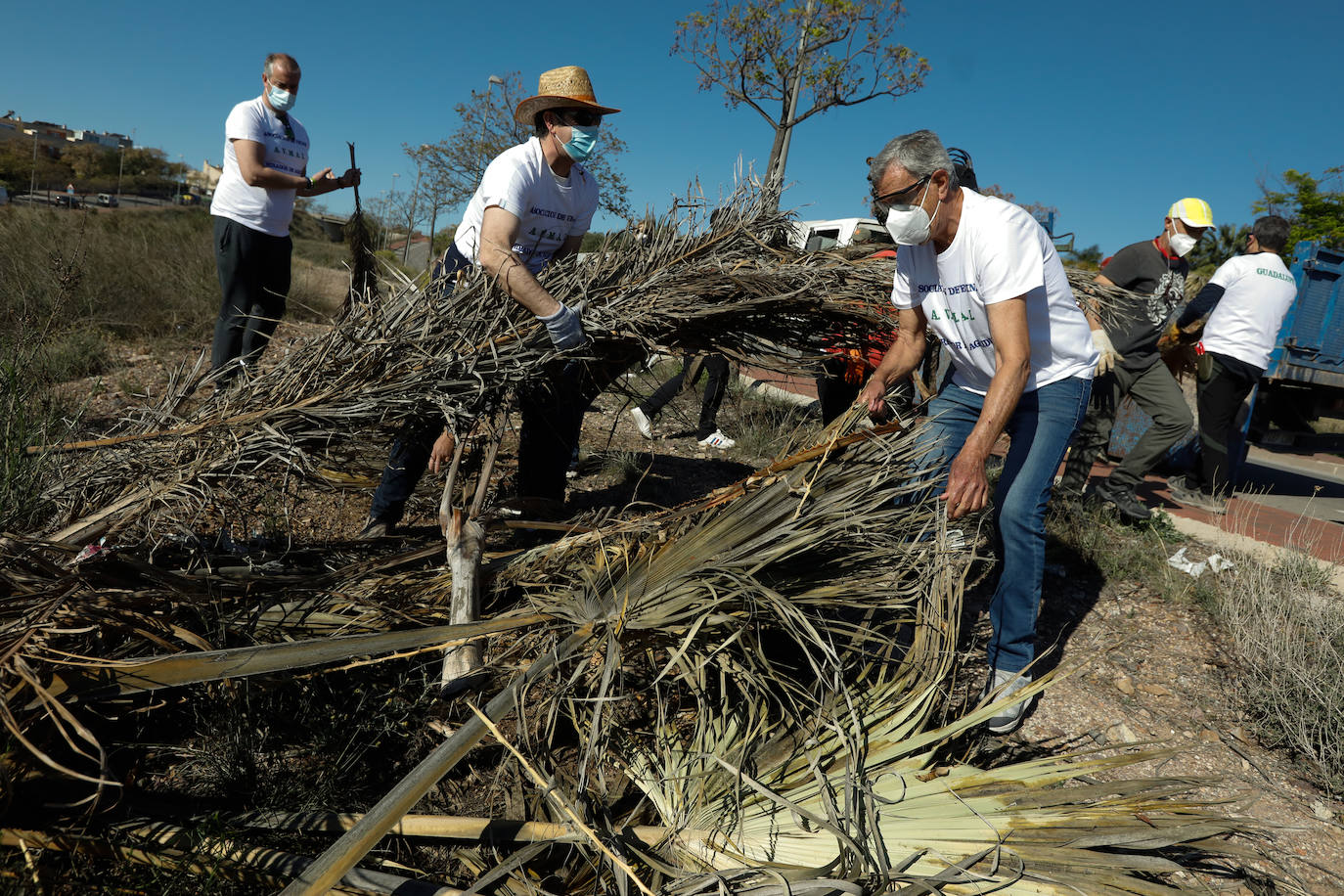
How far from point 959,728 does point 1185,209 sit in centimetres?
415

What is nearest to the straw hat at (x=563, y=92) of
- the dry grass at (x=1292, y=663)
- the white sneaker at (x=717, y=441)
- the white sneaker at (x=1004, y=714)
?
the white sneaker at (x=1004, y=714)

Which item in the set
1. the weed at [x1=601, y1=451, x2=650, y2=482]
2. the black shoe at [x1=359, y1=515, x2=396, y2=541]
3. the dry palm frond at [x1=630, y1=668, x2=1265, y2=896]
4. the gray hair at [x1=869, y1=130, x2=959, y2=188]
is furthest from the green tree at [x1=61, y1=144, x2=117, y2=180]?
the dry palm frond at [x1=630, y1=668, x2=1265, y2=896]

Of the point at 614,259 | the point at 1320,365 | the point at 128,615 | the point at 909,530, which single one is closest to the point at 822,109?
the point at 1320,365

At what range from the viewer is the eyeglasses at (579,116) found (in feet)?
9.99

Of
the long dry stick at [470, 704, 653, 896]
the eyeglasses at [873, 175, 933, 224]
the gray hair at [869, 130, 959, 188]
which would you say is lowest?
the long dry stick at [470, 704, 653, 896]

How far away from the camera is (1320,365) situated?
846 centimetres

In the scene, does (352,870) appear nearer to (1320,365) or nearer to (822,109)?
(1320,365)

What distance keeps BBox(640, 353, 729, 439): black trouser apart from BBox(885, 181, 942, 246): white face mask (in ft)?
6.15

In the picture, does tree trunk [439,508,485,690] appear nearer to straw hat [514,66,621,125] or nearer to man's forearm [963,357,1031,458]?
man's forearm [963,357,1031,458]

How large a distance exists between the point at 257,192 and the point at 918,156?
3.33 meters

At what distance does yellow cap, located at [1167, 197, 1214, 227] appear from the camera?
457cm

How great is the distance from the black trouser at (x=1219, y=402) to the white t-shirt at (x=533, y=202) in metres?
4.70

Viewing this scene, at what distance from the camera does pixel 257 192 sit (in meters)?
4.00

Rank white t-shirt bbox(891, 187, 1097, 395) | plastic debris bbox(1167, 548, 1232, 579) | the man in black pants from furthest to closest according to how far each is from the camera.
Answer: the man in black pants
plastic debris bbox(1167, 548, 1232, 579)
white t-shirt bbox(891, 187, 1097, 395)
